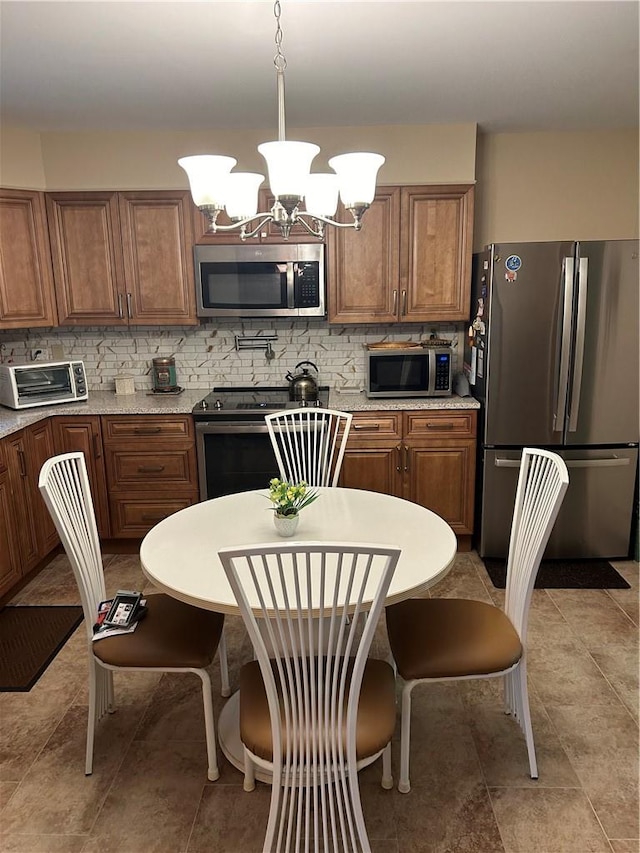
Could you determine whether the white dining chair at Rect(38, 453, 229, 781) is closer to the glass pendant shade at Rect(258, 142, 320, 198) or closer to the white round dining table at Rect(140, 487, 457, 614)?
the white round dining table at Rect(140, 487, 457, 614)

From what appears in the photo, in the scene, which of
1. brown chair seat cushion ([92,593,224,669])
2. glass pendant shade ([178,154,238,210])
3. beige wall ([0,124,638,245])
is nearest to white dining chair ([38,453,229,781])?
brown chair seat cushion ([92,593,224,669])

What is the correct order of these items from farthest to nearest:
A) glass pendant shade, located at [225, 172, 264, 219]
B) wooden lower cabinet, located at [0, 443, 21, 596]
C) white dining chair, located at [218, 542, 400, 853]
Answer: wooden lower cabinet, located at [0, 443, 21, 596] < glass pendant shade, located at [225, 172, 264, 219] < white dining chair, located at [218, 542, 400, 853]

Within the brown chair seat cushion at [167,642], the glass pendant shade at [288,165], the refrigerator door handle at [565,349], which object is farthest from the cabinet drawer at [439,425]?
the glass pendant shade at [288,165]

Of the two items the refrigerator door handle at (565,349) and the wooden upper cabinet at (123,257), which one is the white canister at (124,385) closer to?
the wooden upper cabinet at (123,257)

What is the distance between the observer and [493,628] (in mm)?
2092

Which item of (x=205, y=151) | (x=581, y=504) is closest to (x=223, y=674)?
(x=581, y=504)

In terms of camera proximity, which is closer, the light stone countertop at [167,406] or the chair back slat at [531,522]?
the chair back slat at [531,522]

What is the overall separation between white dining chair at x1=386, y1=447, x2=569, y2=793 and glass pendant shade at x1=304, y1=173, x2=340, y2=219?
112 cm

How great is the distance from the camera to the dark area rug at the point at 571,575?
3401mm

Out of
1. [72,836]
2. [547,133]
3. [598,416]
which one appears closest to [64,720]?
[72,836]

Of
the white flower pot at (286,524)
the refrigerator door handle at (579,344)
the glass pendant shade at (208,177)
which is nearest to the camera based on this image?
the glass pendant shade at (208,177)

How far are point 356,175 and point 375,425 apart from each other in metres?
2.00

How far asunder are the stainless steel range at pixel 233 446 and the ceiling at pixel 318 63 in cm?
161

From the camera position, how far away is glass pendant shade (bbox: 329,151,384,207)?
5.97ft
